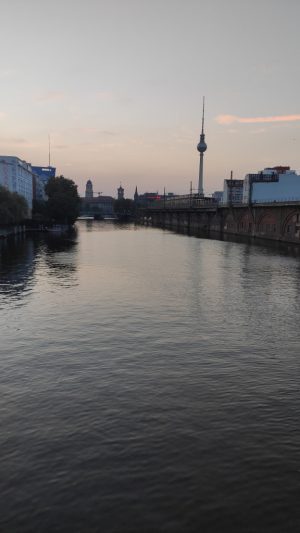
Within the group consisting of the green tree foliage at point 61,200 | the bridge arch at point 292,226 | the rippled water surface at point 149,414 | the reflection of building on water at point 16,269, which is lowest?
the rippled water surface at point 149,414

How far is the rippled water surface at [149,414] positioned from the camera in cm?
1462

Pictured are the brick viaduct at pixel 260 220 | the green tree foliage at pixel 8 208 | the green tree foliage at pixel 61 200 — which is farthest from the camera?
the green tree foliage at pixel 61 200

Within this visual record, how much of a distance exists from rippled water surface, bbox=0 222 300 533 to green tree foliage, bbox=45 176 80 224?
392ft

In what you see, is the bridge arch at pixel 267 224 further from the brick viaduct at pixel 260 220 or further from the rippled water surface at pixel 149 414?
the rippled water surface at pixel 149 414

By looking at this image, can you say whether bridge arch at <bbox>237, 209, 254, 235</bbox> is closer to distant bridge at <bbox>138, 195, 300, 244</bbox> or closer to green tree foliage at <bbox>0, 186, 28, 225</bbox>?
distant bridge at <bbox>138, 195, 300, 244</bbox>

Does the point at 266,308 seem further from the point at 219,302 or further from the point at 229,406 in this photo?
the point at 229,406

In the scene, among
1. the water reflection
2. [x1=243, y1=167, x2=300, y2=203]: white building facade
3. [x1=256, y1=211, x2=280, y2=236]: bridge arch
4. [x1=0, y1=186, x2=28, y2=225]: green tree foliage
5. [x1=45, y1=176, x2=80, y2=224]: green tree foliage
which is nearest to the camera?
the water reflection

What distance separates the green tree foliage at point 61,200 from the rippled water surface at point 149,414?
120 meters

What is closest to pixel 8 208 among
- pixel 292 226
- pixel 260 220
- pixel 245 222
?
pixel 292 226

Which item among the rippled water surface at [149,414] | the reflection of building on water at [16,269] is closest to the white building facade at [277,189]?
the reflection of building on water at [16,269]

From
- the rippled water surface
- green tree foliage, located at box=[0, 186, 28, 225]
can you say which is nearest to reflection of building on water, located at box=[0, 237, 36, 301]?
the rippled water surface

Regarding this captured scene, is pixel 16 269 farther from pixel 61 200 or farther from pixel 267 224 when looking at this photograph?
pixel 61 200

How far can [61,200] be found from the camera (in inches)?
6289

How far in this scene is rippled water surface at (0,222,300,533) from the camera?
14.6 meters
